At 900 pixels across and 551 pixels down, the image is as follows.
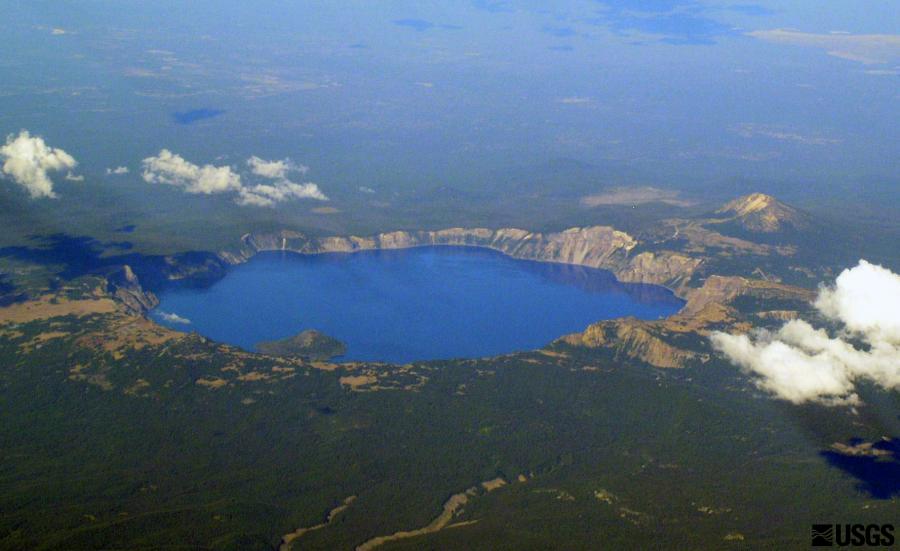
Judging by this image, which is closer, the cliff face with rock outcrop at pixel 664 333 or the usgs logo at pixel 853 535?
the usgs logo at pixel 853 535

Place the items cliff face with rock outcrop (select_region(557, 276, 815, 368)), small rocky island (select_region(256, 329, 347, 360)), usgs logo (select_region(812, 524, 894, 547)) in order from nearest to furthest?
usgs logo (select_region(812, 524, 894, 547)) < cliff face with rock outcrop (select_region(557, 276, 815, 368)) < small rocky island (select_region(256, 329, 347, 360))

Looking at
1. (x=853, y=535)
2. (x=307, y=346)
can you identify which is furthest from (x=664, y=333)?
(x=853, y=535)

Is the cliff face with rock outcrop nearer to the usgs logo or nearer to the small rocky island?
the small rocky island

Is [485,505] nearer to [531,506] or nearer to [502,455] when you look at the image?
[531,506]

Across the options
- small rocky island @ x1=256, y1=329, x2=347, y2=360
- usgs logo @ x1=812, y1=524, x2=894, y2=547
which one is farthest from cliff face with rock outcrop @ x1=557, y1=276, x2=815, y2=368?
usgs logo @ x1=812, y1=524, x2=894, y2=547

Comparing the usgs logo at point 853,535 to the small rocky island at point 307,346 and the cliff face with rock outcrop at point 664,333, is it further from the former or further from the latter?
the small rocky island at point 307,346

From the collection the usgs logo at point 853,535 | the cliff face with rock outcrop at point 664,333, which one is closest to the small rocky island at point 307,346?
the cliff face with rock outcrop at point 664,333
